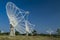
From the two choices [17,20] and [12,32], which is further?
[12,32]

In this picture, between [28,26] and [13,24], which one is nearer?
[13,24]

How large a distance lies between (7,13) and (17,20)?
22.0 ft

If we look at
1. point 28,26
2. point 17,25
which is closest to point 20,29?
point 17,25

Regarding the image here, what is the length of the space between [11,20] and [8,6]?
7756 millimetres

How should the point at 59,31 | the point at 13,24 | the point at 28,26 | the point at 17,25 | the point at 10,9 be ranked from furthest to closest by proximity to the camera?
the point at 59,31 → the point at 28,26 → the point at 13,24 → the point at 17,25 → the point at 10,9

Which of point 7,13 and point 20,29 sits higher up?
point 7,13

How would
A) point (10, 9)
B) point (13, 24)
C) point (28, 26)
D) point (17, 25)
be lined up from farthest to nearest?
point (28, 26)
point (13, 24)
point (17, 25)
point (10, 9)

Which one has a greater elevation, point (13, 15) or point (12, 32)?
point (13, 15)

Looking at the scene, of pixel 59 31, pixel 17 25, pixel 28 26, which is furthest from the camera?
pixel 59 31

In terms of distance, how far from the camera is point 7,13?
6656 centimetres

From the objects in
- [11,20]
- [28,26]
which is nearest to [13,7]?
[11,20]

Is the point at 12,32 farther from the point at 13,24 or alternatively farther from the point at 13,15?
the point at 13,15

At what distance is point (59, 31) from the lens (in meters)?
164

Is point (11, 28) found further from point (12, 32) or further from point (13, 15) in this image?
point (13, 15)
